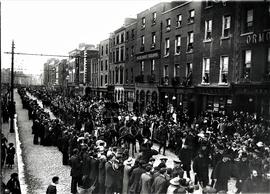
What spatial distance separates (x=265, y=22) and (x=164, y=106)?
14.0m

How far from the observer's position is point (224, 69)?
2533cm

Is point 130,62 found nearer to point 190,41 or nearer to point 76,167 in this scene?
point 190,41

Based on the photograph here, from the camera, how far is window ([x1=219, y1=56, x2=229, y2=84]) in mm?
25031

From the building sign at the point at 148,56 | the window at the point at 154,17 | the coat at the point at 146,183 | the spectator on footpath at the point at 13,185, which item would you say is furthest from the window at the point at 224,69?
the spectator on footpath at the point at 13,185

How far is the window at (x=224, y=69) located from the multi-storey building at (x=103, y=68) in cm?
3297

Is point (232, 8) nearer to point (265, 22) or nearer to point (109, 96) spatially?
point (265, 22)

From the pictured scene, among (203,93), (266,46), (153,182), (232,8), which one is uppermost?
(232,8)

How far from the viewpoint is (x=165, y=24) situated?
35.4 meters

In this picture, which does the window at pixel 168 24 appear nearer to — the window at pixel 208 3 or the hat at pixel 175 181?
the window at pixel 208 3

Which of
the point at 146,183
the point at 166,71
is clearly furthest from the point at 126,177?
the point at 166,71

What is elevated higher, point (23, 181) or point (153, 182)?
point (153, 182)

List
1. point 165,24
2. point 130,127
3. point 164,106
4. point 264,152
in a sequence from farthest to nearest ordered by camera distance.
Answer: point 165,24 → point 164,106 → point 130,127 → point 264,152

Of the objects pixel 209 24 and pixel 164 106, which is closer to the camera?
pixel 209 24

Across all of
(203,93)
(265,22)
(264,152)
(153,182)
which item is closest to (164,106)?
(203,93)
